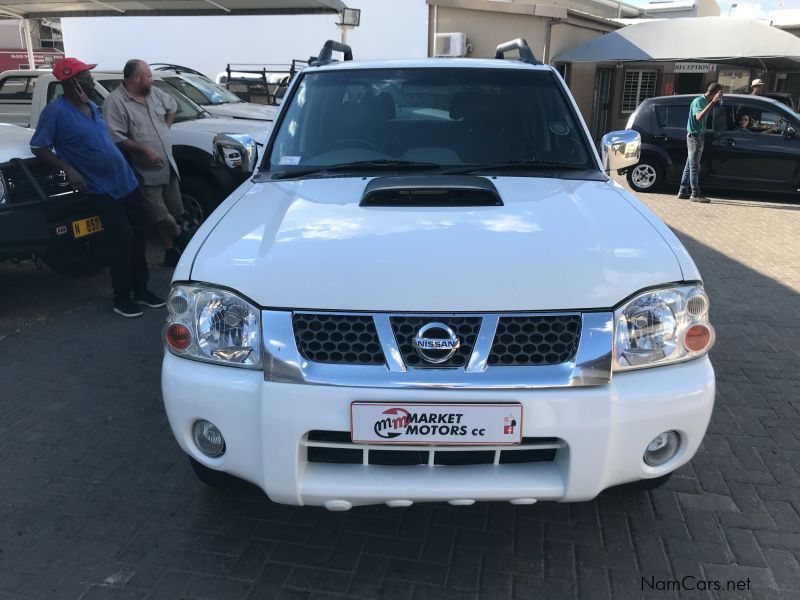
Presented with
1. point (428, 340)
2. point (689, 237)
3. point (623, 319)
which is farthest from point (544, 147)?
point (689, 237)

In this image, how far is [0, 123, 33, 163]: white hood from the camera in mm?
4893

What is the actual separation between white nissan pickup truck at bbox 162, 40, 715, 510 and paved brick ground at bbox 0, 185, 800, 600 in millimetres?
470

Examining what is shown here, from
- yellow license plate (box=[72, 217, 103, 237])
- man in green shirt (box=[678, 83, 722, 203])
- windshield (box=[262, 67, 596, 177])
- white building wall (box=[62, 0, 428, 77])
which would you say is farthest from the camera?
white building wall (box=[62, 0, 428, 77])

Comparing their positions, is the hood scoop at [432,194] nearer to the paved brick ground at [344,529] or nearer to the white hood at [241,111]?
the paved brick ground at [344,529]

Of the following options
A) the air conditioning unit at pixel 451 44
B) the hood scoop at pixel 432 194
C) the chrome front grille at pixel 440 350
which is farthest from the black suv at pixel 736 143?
the chrome front grille at pixel 440 350

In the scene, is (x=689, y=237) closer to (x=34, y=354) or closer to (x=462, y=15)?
(x=34, y=354)

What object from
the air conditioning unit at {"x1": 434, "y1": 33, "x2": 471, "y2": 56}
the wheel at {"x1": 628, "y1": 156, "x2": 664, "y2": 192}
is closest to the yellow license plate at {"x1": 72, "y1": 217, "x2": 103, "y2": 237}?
the wheel at {"x1": 628, "y1": 156, "x2": 664, "y2": 192}

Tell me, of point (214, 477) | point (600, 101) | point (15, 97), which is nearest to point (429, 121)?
point (214, 477)

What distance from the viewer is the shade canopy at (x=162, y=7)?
405 inches

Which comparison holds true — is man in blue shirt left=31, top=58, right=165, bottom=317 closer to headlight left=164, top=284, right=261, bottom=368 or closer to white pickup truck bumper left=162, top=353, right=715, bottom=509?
headlight left=164, top=284, right=261, bottom=368

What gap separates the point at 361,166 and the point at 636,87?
2119 centimetres

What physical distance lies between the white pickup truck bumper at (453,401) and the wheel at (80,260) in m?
4.28

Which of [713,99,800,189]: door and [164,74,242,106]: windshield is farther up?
[164,74,242,106]: windshield

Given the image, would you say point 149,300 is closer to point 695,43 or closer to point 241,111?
point 241,111
